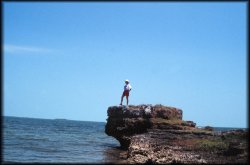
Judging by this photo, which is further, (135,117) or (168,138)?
(135,117)

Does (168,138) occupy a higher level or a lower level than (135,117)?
lower

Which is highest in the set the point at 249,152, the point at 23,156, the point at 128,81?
the point at 128,81

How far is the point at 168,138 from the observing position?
85.7ft

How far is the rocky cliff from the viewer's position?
20047 millimetres

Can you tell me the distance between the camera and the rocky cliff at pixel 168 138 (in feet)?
65.8

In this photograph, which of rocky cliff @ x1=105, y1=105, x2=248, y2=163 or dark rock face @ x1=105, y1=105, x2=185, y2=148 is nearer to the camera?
rocky cliff @ x1=105, y1=105, x2=248, y2=163

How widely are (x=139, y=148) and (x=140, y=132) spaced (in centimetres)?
726

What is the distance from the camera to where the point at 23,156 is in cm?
2642

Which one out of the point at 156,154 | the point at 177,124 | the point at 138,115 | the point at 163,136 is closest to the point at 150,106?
the point at 138,115

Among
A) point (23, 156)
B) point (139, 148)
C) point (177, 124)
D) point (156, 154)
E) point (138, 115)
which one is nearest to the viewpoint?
point (156, 154)

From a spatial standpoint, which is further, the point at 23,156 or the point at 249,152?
the point at 23,156

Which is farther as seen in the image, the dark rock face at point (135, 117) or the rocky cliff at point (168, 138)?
the dark rock face at point (135, 117)

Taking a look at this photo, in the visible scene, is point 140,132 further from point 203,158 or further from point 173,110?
point 203,158

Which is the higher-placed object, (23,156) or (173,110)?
(173,110)
